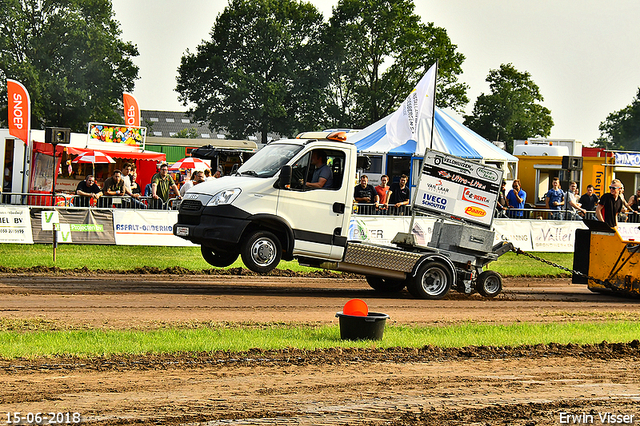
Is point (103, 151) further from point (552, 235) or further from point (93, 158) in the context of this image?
point (552, 235)

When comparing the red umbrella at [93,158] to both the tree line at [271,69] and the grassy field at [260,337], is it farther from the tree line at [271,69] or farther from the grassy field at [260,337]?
the tree line at [271,69]

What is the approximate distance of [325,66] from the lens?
68062 millimetres

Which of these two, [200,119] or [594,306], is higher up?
[200,119]

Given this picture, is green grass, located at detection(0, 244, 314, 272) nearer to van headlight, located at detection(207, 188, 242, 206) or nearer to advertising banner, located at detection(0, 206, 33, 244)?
advertising banner, located at detection(0, 206, 33, 244)

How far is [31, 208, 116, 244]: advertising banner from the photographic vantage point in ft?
61.5

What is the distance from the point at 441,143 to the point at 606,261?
13.4 meters

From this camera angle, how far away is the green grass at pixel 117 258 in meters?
16.7

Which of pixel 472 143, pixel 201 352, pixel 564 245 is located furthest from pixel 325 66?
pixel 201 352

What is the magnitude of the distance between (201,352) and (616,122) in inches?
4484

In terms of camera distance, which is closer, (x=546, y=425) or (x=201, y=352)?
(x=546, y=425)

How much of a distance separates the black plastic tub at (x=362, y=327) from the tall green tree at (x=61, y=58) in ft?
194

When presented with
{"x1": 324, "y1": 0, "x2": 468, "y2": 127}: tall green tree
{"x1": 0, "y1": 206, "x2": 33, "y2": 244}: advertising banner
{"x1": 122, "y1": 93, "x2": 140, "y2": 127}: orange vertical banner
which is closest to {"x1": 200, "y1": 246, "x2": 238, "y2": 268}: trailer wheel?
{"x1": 0, "y1": 206, "x2": 33, "y2": 244}: advertising banner

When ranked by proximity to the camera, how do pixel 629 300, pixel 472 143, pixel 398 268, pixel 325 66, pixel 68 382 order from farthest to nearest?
1. pixel 325 66
2. pixel 472 143
3. pixel 629 300
4. pixel 398 268
5. pixel 68 382

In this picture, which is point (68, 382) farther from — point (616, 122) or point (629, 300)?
point (616, 122)
